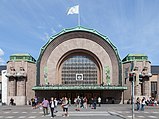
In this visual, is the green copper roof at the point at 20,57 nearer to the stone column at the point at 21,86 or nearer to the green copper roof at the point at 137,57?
the stone column at the point at 21,86

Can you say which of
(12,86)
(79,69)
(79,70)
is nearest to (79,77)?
(79,70)

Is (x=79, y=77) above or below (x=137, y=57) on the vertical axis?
below

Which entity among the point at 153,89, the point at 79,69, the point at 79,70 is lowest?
the point at 153,89

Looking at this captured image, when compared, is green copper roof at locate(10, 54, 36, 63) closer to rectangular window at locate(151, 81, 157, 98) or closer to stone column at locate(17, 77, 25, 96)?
stone column at locate(17, 77, 25, 96)

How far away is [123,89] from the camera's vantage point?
54.7 m

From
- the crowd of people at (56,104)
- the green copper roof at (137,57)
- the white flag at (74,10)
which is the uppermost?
the white flag at (74,10)

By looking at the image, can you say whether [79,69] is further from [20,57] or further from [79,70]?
[20,57]

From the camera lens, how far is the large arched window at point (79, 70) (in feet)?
191

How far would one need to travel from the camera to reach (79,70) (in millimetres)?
58469

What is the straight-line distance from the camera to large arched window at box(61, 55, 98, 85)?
58.2 m

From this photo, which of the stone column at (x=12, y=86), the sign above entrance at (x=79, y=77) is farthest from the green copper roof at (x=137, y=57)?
the stone column at (x=12, y=86)

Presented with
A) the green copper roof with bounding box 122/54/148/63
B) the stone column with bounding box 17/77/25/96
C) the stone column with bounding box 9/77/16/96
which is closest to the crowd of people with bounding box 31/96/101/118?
the stone column with bounding box 17/77/25/96

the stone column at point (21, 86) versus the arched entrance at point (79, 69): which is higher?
the arched entrance at point (79, 69)

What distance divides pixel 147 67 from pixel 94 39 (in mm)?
12141
